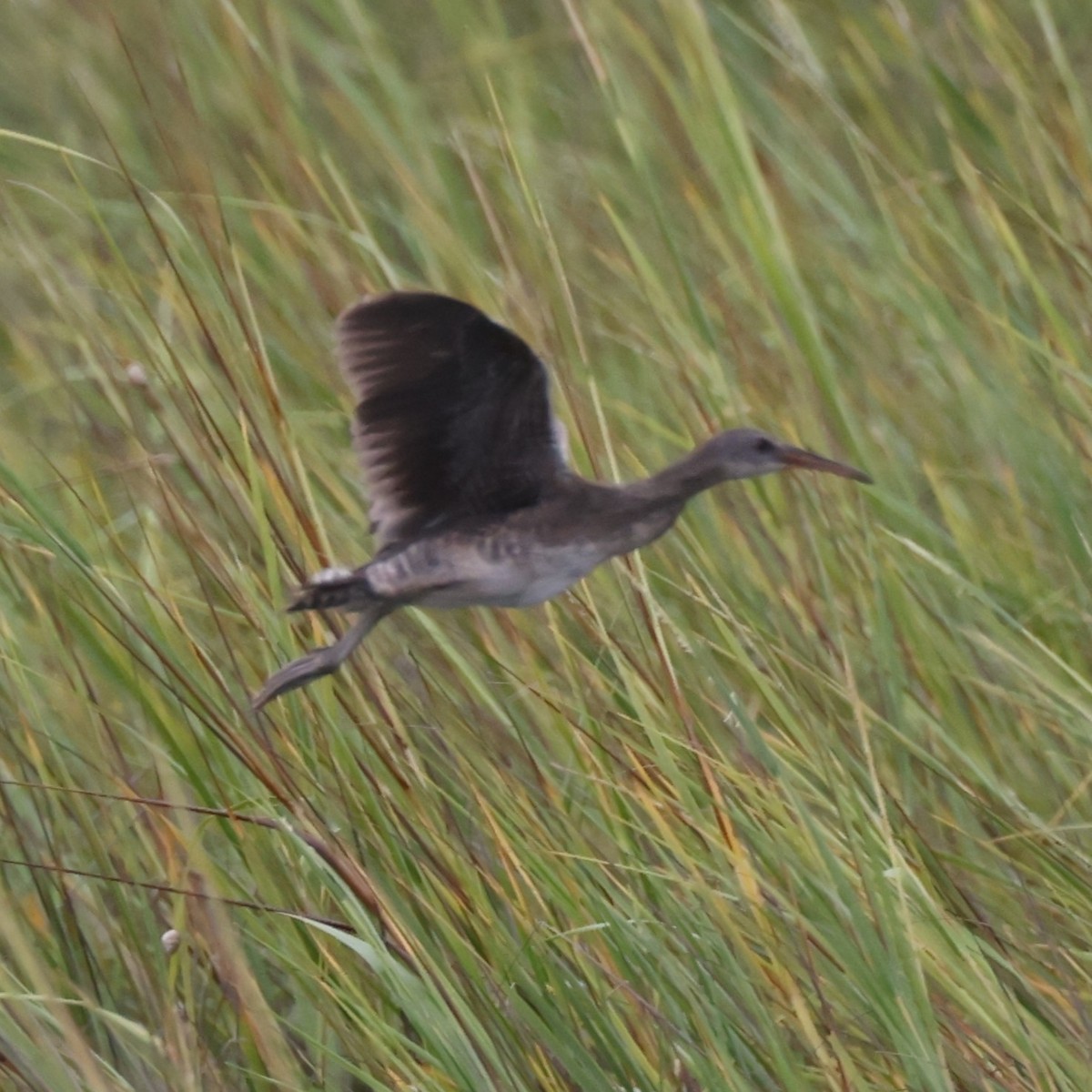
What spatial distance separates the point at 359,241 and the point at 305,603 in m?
0.48

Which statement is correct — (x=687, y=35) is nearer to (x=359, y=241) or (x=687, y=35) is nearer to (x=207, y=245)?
(x=359, y=241)

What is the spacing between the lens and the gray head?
7.15ft

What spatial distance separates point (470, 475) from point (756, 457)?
35 cm

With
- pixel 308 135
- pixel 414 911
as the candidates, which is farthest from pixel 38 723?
pixel 308 135

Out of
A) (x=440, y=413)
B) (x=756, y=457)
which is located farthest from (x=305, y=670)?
(x=756, y=457)

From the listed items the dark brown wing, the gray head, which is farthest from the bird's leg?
the gray head

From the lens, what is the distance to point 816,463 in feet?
7.15

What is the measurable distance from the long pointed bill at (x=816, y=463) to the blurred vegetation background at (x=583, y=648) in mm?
66

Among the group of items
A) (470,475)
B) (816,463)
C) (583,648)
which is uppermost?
(470,475)

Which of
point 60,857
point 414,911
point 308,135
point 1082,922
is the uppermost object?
point 308,135

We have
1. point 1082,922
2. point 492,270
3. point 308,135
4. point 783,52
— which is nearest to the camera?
point 1082,922

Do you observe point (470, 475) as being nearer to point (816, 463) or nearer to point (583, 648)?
point (583, 648)

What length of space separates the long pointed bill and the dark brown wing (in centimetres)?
26

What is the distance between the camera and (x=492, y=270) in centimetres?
293
